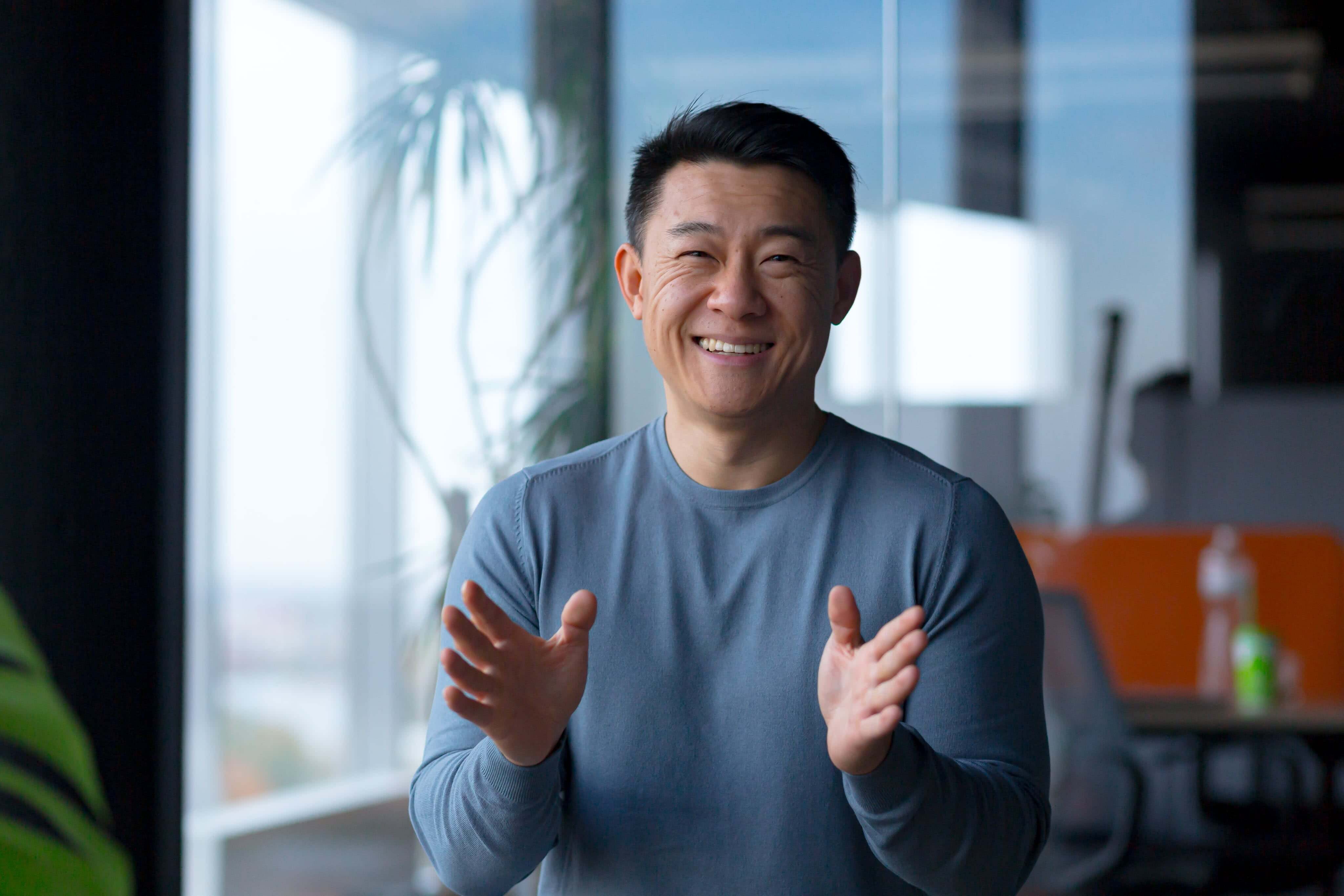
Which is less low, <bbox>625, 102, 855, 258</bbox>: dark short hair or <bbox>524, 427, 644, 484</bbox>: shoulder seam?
<bbox>625, 102, 855, 258</bbox>: dark short hair

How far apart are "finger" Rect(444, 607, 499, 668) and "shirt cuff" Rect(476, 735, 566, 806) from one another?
3.0 inches

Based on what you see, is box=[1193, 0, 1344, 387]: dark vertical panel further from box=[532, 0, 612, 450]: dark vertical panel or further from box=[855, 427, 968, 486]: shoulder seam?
box=[855, 427, 968, 486]: shoulder seam

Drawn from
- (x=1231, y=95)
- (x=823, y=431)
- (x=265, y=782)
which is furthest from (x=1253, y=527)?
(x=823, y=431)

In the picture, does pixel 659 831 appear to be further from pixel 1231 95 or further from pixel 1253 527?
pixel 1231 95

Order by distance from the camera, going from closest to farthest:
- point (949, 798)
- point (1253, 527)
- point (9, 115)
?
1. point (949, 798)
2. point (9, 115)
3. point (1253, 527)

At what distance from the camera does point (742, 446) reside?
1.08 metres

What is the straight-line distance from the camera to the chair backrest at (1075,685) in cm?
279

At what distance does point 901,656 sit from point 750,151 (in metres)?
0.45

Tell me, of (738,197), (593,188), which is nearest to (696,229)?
(738,197)

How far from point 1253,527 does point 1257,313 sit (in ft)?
2.46

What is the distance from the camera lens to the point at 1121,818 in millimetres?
2654

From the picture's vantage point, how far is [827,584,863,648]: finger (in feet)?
2.93

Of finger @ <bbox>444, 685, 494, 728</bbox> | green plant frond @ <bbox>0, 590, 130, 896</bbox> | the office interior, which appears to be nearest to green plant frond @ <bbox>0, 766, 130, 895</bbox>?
green plant frond @ <bbox>0, 590, 130, 896</bbox>

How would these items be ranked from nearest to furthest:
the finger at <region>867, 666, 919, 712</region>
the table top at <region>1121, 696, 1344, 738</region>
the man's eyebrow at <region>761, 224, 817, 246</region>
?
1. the finger at <region>867, 666, 919, 712</region>
2. the man's eyebrow at <region>761, 224, 817, 246</region>
3. the table top at <region>1121, 696, 1344, 738</region>
